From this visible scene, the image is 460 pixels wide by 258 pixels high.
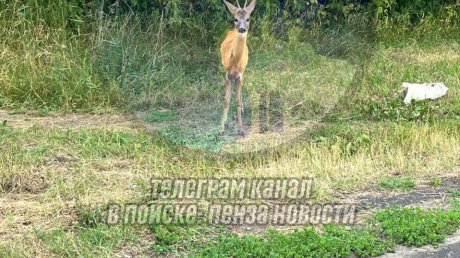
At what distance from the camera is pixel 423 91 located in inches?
A: 359

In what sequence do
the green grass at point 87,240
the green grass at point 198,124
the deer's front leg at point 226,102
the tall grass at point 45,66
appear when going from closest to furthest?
the green grass at point 87,240
the green grass at point 198,124
the deer's front leg at point 226,102
the tall grass at point 45,66

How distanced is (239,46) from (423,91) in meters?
2.83

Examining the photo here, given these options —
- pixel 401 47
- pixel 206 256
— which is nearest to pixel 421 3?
pixel 401 47

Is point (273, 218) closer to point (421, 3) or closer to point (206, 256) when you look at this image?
point (206, 256)

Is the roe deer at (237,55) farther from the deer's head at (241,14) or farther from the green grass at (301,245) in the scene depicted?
the green grass at (301,245)

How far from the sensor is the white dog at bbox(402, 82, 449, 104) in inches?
355

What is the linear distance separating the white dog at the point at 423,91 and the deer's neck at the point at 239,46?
246 cm

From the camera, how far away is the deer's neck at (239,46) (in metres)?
7.14

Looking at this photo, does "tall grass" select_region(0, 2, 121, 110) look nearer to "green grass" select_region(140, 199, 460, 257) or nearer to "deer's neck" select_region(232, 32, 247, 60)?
"deer's neck" select_region(232, 32, 247, 60)

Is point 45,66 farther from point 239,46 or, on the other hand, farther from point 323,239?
point 323,239

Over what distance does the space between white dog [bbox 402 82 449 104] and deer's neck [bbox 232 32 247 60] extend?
246 centimetres

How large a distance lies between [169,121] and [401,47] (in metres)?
4.63

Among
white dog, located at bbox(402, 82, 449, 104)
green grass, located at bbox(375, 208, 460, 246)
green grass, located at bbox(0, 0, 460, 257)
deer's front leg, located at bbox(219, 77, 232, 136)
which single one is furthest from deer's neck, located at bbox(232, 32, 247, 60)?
white dog, located at bbox(402, 82, 449, 104)

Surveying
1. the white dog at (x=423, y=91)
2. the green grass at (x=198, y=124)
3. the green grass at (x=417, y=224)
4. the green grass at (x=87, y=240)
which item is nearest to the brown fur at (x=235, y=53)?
the green grass at (x=198, y=124)
